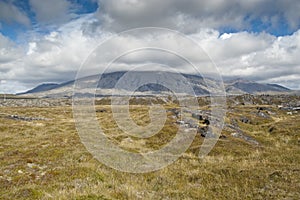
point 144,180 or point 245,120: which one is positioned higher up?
point 144,180

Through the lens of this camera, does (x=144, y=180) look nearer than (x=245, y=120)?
Yes

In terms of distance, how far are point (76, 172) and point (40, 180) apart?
2.44 metres

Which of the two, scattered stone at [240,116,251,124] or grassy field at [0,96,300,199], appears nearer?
grassy field at [0,96,300,199]

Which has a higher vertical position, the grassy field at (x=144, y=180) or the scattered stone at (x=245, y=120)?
the grassy field at (x=144, y=180)

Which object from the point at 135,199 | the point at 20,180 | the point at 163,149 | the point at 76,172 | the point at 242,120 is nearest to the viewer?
the point at 135,199

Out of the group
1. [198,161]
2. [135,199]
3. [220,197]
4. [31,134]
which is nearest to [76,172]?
[135,199]

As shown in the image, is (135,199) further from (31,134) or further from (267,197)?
(31,134)

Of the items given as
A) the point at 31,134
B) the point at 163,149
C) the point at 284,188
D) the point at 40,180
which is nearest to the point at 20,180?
the point at 40,180

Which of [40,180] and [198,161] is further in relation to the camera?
[198,161]

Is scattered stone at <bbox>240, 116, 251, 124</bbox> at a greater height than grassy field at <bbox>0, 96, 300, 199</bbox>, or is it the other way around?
grassy field at <bbox>0, 96, 300, 199</bbox>

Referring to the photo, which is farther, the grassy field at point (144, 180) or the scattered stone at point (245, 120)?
the scattered stone at point (245, 120)

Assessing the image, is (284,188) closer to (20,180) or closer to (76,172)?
(76,172)

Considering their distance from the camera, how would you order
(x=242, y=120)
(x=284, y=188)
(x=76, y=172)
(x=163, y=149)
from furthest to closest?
(x=242, y=120) → (x=163, y=149) → (x=76, y=172) → (x=284, y=188)

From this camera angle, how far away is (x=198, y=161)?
81.1ft
